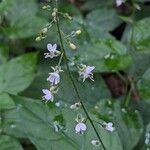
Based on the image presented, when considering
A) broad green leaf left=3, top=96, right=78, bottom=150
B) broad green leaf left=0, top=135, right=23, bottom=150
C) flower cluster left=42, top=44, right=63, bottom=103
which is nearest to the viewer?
flower cluster left=42, top=44, right=63, bottom=103

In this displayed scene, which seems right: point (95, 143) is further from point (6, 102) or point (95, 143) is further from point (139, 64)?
point (139, 64)

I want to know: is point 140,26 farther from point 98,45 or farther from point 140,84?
point 140,84

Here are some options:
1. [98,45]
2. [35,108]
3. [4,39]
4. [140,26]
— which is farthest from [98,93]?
[4,39]

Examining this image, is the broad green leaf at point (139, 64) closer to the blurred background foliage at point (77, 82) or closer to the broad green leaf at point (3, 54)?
the blurred background foliage at point (77, 82)

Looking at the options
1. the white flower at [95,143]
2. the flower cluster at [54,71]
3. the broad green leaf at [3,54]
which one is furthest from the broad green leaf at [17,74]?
the flower cluster at [54,71]

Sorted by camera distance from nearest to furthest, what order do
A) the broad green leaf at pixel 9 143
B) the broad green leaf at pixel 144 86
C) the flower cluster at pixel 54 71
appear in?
the flower cluster at pixel 54 71, the broad green leaf at pixel 9 143, the broad green leaf at pixel 144 86

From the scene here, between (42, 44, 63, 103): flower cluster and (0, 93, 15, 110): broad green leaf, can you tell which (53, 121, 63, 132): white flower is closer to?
(0, 93, 15, 110): broad green leaf

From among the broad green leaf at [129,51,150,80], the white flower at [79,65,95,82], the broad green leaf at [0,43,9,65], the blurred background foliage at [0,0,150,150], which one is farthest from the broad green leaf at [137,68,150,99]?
the white flower at [79,65,95,82]
